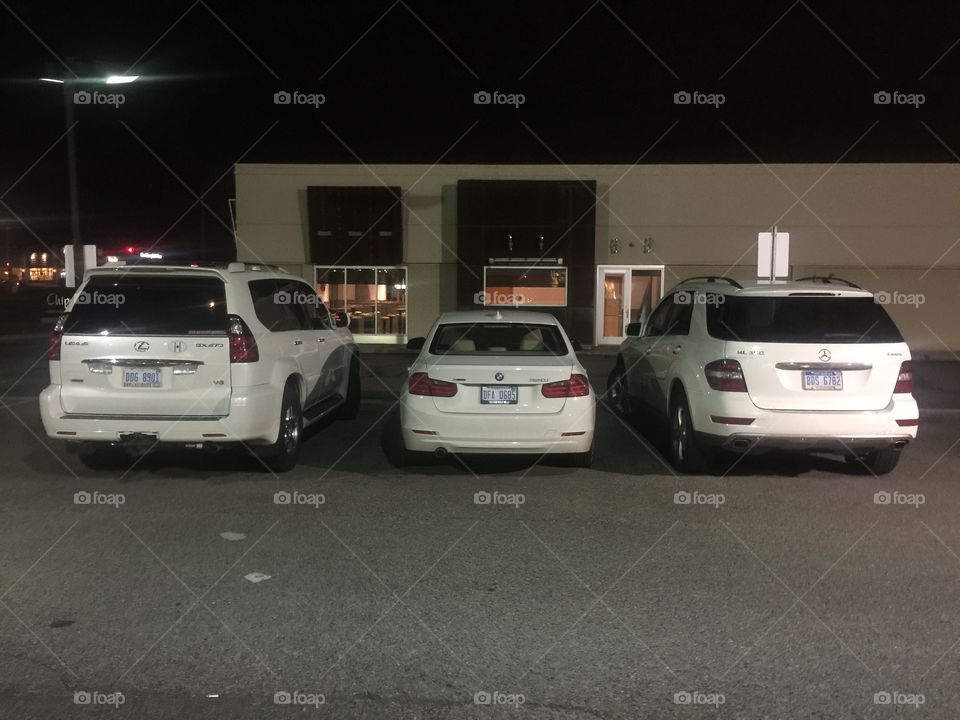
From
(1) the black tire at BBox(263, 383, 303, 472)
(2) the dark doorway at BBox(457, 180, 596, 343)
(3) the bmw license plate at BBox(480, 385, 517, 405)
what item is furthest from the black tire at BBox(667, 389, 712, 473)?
(2) the dark doorway at BBox(457, 180, 596, 343)

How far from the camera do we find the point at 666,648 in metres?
4.44

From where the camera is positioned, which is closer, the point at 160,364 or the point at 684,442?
the point at 160,364

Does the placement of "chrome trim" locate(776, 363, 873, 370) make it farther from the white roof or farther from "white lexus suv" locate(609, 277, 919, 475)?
the white roof

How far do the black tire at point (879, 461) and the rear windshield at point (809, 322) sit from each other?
3.53 feet

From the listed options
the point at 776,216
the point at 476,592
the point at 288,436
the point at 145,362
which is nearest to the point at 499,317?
the point at 288,436

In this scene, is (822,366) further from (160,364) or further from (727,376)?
(160,364)

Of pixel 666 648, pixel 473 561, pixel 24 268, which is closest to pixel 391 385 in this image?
pixel 473 561

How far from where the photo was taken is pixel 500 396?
7.75 metres

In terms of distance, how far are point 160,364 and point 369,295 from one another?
17803 millimetres

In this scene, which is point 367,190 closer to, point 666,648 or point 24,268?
point 666,648

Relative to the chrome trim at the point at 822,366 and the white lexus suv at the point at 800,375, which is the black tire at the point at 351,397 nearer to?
the white lexus suv at the point at 800,375

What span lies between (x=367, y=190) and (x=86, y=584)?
777 inches

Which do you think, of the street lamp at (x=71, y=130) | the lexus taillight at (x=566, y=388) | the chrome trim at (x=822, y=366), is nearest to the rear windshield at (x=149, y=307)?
the lexus taillight at (x=566, y=388)

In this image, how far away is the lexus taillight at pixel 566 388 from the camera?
7785 millimetres
